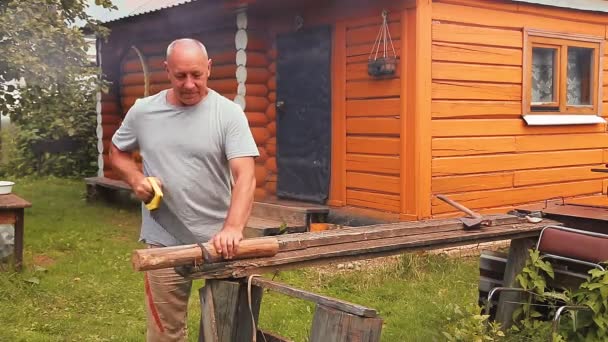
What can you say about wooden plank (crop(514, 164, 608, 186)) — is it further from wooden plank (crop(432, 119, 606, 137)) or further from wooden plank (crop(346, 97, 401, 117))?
wooden plank (crop(346, 97, 401, 117))

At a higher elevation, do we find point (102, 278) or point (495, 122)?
point (495, 122)

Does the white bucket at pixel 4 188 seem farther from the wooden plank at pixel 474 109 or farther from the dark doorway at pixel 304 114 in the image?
the wooden plank at pixel 474 109

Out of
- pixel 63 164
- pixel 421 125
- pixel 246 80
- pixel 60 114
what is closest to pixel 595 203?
pixel 421 125

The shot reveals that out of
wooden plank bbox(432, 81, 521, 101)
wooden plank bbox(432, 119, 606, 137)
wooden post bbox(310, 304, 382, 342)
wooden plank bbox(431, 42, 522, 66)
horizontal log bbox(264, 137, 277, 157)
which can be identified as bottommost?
wooden post bbox(310, 304, 382, 342)

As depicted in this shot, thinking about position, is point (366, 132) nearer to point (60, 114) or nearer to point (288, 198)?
point (288, 198)

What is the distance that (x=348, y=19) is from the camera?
7.45 m

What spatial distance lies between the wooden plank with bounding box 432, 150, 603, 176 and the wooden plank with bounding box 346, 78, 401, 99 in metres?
0.81

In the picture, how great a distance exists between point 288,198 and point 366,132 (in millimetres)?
1514

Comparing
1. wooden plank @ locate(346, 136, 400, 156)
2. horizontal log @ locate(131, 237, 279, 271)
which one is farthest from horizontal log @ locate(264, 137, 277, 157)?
horizontal log @ locate(131, 237, 279, 271)

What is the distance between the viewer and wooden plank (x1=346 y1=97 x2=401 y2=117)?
696 centimetres

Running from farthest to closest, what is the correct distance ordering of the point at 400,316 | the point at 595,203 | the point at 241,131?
the point at 400,316 < the point at 595,203 < the point at 241,131

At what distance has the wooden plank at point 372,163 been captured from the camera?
704 cm

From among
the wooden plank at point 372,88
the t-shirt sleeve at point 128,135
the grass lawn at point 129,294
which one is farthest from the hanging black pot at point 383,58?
the t-shirt sleeve at point 128,135

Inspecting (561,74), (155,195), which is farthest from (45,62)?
(561,74)
